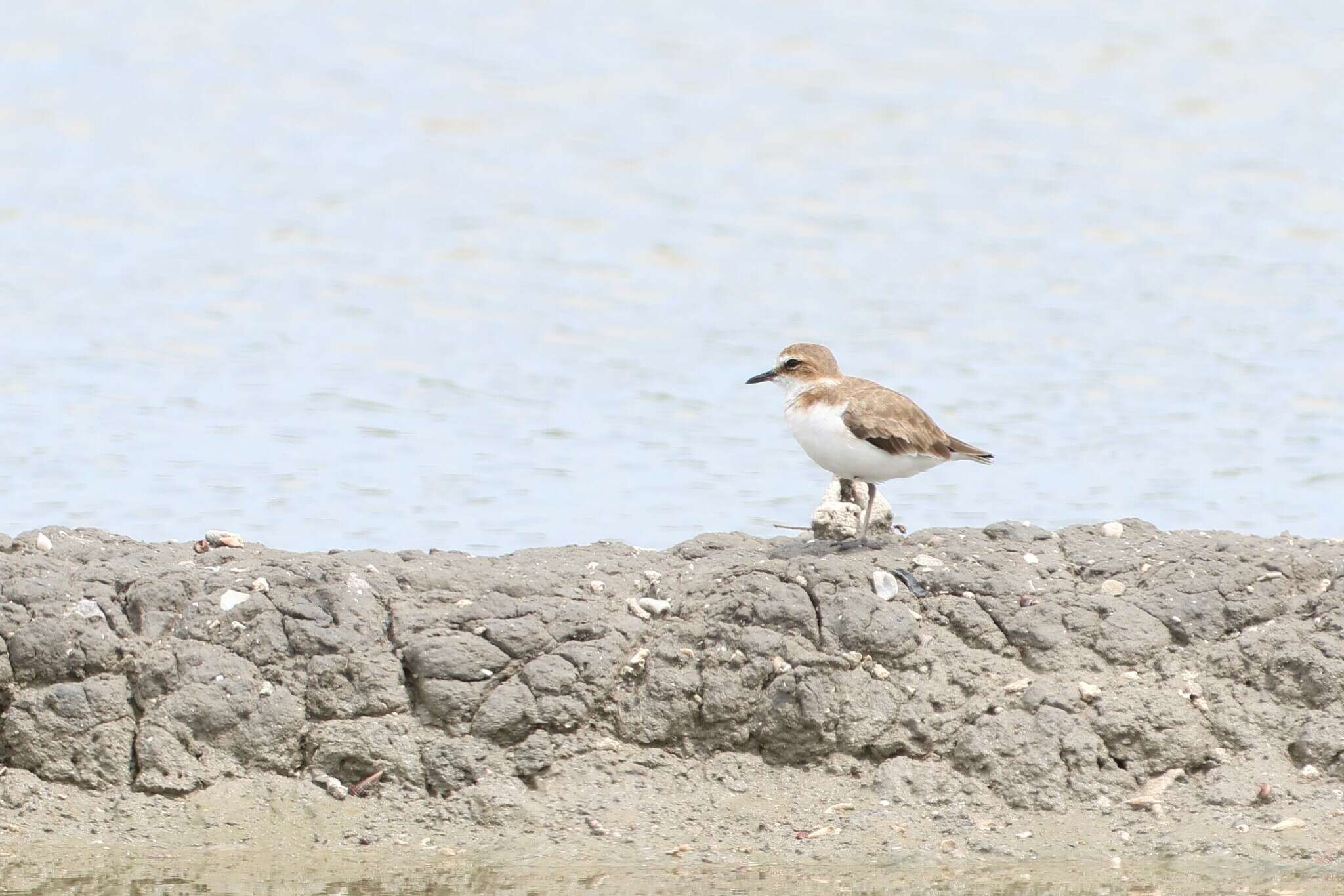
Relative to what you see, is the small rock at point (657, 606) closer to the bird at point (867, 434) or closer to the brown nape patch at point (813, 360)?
the bird at point (867, 434)

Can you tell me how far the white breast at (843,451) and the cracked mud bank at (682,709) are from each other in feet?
1.54

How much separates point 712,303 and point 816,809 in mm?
11152

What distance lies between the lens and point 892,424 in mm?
8031

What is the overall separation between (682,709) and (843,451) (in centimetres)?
139

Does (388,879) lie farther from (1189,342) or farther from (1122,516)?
(1189,342)

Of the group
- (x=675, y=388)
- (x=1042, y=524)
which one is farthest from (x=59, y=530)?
(x=675, y=388)

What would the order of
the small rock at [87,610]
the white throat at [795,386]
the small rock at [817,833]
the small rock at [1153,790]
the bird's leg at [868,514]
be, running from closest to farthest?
the small rock at [817,833], the small rock at [1153,790], the small rock at [87,610], the bird's leg at [868,514], the white throat at [795,386]

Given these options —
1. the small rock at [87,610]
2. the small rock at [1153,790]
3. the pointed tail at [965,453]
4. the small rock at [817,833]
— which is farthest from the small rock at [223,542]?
the small rock at [1153,790]

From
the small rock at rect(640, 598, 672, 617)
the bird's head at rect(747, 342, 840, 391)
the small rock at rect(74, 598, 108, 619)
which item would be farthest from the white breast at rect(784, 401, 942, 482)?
the small rock at rect(74, 598, 108, 619)

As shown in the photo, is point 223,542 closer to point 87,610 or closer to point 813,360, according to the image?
point 87,610

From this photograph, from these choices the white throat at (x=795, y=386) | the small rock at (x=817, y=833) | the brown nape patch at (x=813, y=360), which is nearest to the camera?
the small rock at (x=817, y=833)

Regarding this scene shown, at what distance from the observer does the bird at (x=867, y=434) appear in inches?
316

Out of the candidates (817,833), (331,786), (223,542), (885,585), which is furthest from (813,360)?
(331,786)

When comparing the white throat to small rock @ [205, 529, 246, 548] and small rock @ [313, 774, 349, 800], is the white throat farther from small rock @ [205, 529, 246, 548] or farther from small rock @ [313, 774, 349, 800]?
small rock @ [313, 774, 349, 800]
